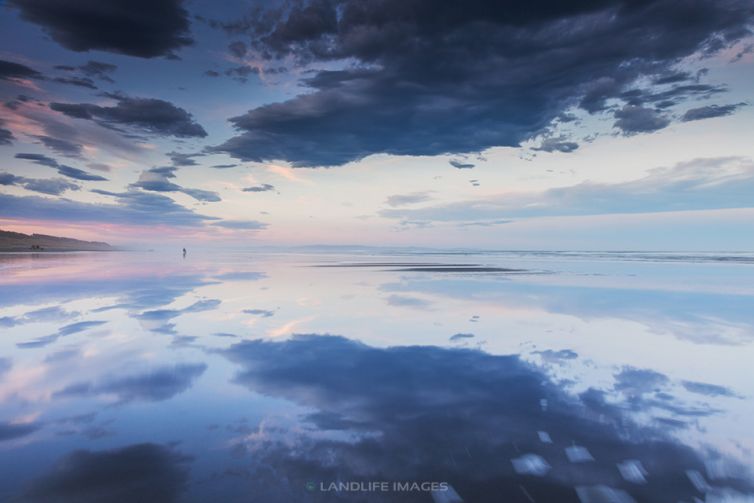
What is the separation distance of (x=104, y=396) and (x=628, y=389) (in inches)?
356

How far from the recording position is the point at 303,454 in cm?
499

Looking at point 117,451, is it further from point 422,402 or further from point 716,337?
point 716,337

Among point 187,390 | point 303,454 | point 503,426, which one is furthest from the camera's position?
point 187,390

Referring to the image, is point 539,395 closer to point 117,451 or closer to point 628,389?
point 628,389

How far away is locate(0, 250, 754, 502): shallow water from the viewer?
14.4ft

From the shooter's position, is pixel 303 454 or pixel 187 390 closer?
pixel 303 454

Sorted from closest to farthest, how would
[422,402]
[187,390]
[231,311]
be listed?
[422,402] < [187,390] < [231,311]

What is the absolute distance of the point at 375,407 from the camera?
6500 millimetres

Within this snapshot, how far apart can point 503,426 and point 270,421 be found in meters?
3.33

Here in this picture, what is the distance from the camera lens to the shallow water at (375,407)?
4.39 meters

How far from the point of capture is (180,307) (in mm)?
15430

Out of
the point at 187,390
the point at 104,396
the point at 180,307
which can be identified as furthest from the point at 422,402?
the point at 180,307

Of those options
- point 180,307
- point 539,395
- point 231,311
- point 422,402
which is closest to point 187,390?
point 422,402

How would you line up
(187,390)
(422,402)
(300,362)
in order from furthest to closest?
1. (300,362)
2. (187,390)
3. (422,402)
